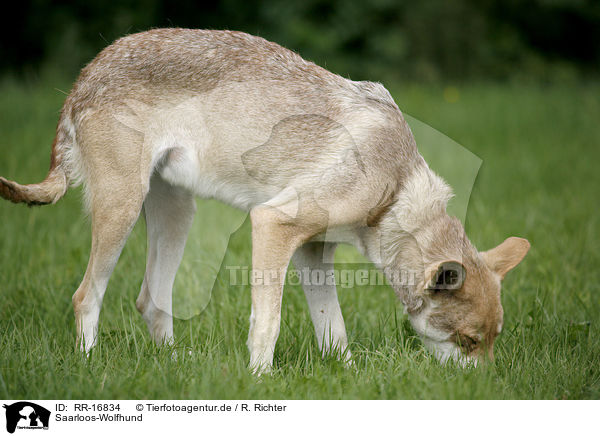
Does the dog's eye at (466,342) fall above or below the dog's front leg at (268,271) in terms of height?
below

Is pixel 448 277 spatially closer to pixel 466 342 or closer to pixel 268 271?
pixel 466 342

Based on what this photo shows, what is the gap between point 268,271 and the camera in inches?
155

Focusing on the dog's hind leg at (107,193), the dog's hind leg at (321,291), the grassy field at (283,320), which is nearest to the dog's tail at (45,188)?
the dog's hind leg at (107,193)

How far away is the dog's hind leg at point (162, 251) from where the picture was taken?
15.4 feet

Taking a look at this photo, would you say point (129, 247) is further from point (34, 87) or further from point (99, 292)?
point (34, 87)

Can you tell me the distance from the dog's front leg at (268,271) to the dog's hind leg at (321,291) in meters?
0.52

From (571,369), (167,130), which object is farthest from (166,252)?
(571,369)

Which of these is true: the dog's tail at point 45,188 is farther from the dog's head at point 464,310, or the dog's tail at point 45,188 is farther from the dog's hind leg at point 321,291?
the dog's head at point 464,310

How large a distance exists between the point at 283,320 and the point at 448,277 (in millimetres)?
1422

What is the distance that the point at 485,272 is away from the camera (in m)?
4.13

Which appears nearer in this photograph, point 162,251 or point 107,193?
point 107,193
